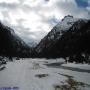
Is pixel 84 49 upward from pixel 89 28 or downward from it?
downward

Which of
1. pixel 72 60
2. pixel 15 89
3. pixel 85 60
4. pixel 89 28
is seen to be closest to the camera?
pixel 15 89

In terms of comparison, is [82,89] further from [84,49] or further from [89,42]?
[84,49]

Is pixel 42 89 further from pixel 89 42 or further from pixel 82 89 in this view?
pixel 89 42

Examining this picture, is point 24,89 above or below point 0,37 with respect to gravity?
below

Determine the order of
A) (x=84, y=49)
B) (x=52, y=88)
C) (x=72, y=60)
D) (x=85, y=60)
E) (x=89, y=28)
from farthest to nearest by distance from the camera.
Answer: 1. (x=89, y=28)
2. (x=84, y=49)
3. (x=72, y=60)
4. (x=85, y=60)
5. (x=52, y=88)

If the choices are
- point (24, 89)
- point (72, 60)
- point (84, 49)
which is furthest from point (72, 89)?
point (84, 49)

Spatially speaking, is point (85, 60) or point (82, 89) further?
point (85, 60)

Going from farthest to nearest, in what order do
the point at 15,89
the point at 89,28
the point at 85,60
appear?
the point at 89,28
the point at 85,60
the point at 15,89

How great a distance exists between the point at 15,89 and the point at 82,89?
19.7ft

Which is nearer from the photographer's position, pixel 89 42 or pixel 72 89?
pixel 72 89

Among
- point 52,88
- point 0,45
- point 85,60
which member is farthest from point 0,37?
point 52,88

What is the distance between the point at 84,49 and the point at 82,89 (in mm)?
75748

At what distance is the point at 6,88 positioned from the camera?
19.6m

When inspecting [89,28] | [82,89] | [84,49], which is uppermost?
[89,28]
